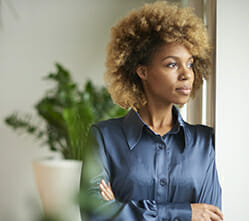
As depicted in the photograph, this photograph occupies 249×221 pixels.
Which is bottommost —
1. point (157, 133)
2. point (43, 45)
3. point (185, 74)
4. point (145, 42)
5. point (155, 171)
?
point (155, 171)

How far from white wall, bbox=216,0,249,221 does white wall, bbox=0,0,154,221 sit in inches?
62.2

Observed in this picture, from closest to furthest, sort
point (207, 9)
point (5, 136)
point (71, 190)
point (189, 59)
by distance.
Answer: point (71, 190)
point (189, 59)
point (207, 9)
point (5, 136)

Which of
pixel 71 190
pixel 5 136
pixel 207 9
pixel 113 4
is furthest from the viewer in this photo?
pixel 5 136

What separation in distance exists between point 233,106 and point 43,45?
77.5 inches

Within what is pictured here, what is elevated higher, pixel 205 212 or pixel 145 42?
pixel 145 42

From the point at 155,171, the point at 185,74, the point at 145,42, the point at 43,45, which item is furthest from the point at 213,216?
the point at 43,45

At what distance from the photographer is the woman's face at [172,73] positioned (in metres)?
0.86

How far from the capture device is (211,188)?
92cm

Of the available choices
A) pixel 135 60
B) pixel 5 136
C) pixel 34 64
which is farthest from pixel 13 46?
pixel 135 60

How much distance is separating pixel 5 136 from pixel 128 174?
203cm

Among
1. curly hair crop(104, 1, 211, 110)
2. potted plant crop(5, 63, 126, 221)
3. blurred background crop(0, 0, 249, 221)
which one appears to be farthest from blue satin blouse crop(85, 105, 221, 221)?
blurred background crop(0, 0, 249, 221)

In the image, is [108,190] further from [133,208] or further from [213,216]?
[213,216]

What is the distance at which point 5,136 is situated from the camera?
8.46 ft

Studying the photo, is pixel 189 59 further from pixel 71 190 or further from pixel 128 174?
pixel 71 190
